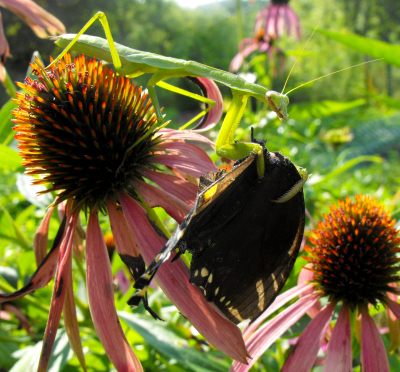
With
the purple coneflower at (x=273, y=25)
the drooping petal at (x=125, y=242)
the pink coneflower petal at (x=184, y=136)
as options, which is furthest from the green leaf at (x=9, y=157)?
the purple coneflower at (x=273, y=25)

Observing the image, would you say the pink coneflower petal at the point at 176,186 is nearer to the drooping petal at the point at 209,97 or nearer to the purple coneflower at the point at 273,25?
the drooping petal at the point at 209,97

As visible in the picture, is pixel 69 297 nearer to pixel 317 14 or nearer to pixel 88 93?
pixel 88 93

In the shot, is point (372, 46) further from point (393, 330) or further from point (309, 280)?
point (393, 330)

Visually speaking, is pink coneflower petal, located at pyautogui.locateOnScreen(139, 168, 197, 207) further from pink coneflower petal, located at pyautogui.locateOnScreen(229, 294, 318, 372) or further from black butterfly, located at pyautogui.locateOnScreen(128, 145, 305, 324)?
pink coneflower petal, located at pyautogui.locateOnScreen(229, 294, 318, 372)

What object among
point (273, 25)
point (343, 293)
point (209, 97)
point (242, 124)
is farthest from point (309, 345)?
point (273, 25)

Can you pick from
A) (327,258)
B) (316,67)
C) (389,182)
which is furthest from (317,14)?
(327,258)

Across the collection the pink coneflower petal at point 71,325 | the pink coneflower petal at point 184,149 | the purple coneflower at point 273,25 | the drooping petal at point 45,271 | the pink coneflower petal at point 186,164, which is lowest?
the pink coneflower petal at point 71,325
